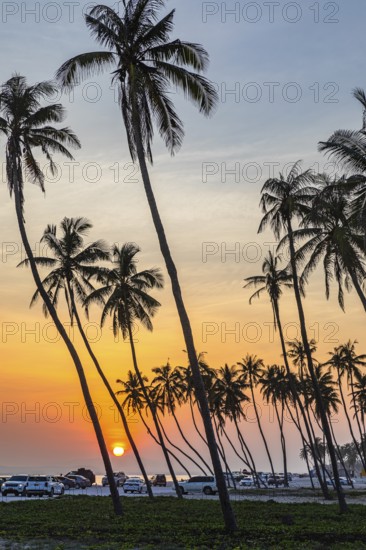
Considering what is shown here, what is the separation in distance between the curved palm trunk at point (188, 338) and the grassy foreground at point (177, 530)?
1.04 m

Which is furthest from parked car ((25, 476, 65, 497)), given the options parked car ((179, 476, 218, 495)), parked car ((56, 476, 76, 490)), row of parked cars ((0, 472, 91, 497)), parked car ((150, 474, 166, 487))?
parked car ((150, 474, 166, 487))

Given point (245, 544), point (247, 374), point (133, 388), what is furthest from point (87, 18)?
point (247, 374)

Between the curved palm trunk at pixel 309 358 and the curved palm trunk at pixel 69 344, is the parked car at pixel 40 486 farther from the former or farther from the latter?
the curved palm trunk at pixel 309 358

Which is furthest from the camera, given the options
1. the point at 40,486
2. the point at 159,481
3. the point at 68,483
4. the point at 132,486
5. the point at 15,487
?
the point at 159,481

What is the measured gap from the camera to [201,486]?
213 feet

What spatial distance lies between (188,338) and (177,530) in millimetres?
6252

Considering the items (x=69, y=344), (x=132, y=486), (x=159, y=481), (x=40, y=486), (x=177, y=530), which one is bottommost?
(x=177, y=530)

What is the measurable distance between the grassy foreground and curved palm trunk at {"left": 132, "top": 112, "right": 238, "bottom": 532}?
1.04 m

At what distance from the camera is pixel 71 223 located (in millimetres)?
41312

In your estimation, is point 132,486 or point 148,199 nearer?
point 148,199

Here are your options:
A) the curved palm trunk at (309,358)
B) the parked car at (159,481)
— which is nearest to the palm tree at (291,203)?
the curved palm trunk at (309,358)

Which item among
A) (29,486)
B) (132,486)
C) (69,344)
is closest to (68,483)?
(132,486)

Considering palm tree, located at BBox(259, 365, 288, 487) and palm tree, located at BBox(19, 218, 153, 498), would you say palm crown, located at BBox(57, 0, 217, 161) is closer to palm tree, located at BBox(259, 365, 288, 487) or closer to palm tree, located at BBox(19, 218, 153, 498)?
palm tree, located at BBox(19, 218, 153, 498)

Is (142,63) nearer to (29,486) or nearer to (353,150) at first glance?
(353,150)
